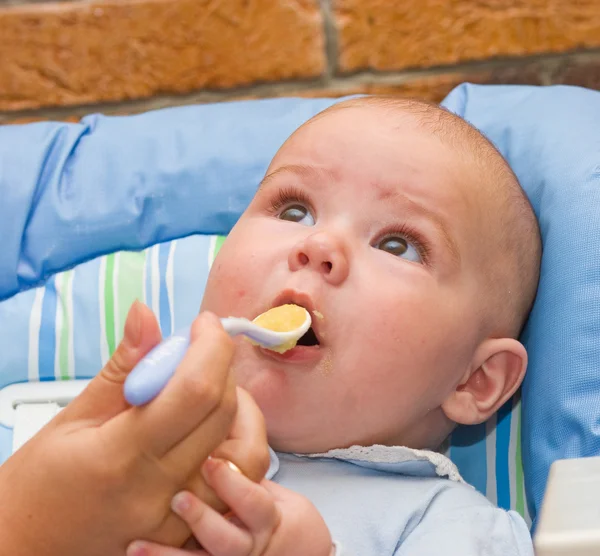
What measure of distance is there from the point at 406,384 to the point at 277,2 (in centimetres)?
77

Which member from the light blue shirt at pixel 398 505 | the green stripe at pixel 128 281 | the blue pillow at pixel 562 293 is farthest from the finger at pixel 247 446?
the green stripe at pixel 128 281

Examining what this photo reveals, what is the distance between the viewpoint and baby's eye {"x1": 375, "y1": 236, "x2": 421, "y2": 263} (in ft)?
3.12

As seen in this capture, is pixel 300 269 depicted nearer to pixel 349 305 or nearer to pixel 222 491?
pixel 349 305

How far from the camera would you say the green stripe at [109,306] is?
3.87ft

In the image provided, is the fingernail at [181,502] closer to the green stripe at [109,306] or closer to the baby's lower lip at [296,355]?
the baby's lower lip at [296,355]

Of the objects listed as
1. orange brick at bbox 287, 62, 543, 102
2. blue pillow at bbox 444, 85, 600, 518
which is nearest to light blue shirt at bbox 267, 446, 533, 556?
blue pillow at bbox 444, 85, 600, 518

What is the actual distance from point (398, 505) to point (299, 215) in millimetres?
317

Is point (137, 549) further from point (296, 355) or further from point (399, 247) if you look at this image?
point (399, 247)

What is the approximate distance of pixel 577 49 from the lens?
4.89ft

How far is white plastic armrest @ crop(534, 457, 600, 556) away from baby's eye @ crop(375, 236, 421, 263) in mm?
362

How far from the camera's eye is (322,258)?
0.88 m

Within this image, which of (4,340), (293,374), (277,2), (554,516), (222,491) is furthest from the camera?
(277,2)

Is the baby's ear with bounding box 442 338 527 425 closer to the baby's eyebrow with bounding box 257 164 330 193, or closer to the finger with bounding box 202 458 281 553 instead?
the baby's eyebrow with bounding box 257 164 330 193

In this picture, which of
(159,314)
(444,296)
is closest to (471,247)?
(444,296)
